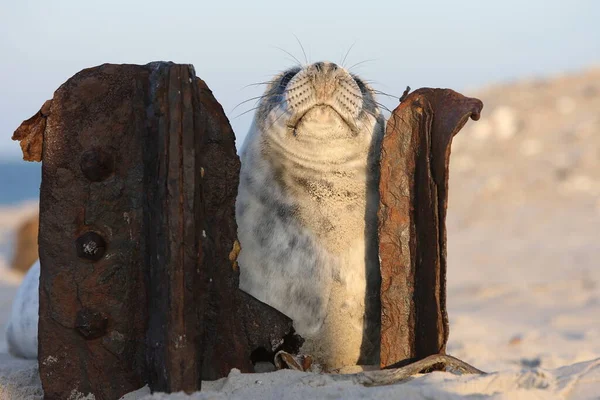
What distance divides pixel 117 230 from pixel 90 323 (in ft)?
0.99

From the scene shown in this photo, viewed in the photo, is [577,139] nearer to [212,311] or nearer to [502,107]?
[502,107]

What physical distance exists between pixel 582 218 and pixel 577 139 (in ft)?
11.9

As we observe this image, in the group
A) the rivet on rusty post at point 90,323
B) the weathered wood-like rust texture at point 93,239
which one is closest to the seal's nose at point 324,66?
the weathered wood-like rust texture at point 93,239

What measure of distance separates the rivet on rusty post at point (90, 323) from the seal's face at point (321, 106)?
1.13 metres

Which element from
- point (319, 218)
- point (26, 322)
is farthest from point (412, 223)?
point (26, 322)

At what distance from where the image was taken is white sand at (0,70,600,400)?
2635 mm

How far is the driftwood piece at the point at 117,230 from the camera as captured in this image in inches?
106

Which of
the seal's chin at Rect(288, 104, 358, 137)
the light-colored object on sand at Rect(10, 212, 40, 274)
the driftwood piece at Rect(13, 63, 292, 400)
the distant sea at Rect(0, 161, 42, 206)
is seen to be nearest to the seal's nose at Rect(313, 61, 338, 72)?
the seal's chin at Rect(288, 104, 358, 137)

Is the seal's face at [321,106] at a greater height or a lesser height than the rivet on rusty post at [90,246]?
greater

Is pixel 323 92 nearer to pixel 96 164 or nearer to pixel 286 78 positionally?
pixel 286 78

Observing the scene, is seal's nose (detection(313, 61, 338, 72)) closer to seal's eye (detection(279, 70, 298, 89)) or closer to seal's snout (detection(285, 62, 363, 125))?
seal's snout (detection(285, 62, 363, 125))

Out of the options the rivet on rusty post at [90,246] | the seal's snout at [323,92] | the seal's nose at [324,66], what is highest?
the seal's nose at [324,66]

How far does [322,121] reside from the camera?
3.40 m

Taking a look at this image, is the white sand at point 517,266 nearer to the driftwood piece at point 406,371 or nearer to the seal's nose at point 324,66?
the driftwood piece at point 406,371
